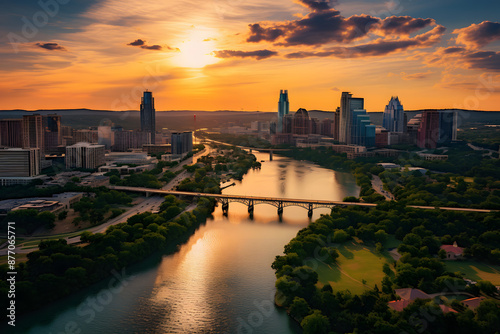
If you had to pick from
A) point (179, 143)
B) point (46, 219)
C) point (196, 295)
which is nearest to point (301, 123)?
point (179, 143)

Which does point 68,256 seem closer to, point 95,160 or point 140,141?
point 95,160

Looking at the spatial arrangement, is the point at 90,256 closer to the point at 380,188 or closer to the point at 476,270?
the point at 476,270

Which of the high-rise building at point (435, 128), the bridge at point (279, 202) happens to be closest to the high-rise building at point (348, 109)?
the high-rise building at point (435, 128)

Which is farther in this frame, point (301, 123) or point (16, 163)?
point (301, 123)

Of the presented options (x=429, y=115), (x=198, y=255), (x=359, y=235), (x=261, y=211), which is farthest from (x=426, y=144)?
(x=198, y=255)

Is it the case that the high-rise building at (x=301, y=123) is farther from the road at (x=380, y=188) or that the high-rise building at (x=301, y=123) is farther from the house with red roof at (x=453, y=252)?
the house with red roof at (x=453, y=252)

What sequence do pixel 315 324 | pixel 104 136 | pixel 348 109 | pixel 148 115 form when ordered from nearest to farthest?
pixel 315 324 < pixel 104 136 < pixel 348 109 < pixel 148 115

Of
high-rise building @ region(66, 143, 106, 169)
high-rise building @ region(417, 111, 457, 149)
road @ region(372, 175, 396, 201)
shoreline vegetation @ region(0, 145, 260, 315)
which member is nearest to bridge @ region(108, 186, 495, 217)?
shoreline vegetation @ region(0, 145, 260, 315)

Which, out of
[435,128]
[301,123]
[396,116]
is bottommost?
[435,128]

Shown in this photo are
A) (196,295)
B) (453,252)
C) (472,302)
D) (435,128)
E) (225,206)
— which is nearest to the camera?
(472,302)
